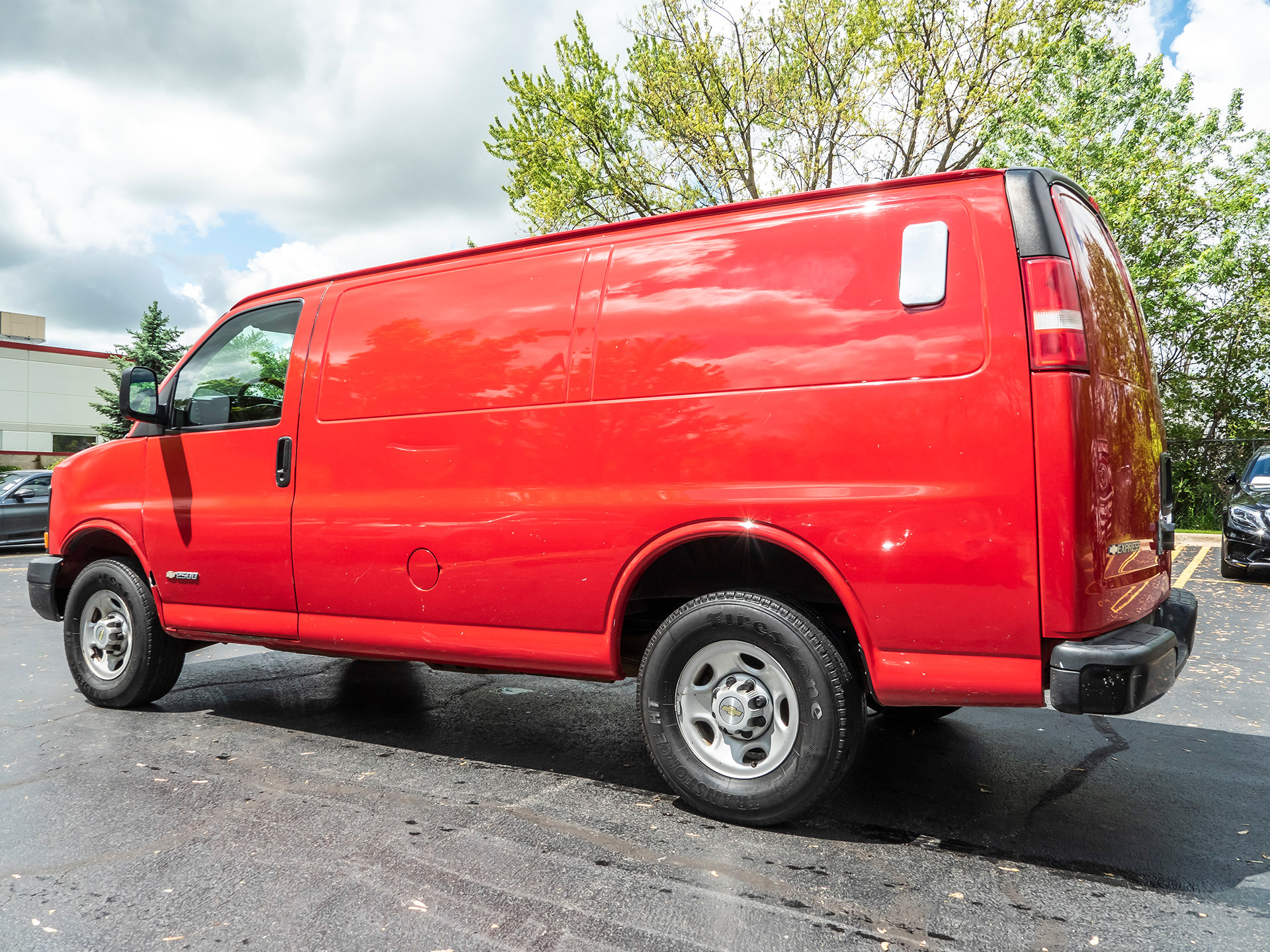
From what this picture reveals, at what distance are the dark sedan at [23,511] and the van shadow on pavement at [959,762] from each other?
12117 mm

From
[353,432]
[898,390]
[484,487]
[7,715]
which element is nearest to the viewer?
[898,390]

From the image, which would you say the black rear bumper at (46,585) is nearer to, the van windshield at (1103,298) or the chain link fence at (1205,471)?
the van windshield at (1103,298)

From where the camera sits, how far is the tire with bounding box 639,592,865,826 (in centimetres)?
306

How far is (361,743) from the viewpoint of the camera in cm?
439

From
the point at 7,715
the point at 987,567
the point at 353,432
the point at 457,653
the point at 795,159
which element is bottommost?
the point at 7,715

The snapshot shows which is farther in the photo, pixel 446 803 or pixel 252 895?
pixel 446 803

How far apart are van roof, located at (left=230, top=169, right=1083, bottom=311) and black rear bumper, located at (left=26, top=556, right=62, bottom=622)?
2.20 metres

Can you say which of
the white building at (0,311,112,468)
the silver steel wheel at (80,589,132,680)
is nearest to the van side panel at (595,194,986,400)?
the silver steel wheel at (80,589,132,680)

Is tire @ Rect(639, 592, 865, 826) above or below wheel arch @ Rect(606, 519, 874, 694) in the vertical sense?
below

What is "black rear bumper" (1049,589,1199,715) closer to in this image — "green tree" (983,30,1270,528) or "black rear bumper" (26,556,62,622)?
"black rear bumper" (26,556,62,622)

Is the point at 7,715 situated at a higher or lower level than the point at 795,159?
lower

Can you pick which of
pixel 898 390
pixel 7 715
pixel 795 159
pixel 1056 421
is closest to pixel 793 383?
pixel 898 390

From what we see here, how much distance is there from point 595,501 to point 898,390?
120cm

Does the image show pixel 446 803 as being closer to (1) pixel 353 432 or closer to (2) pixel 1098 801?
(1) pixel 353 432
